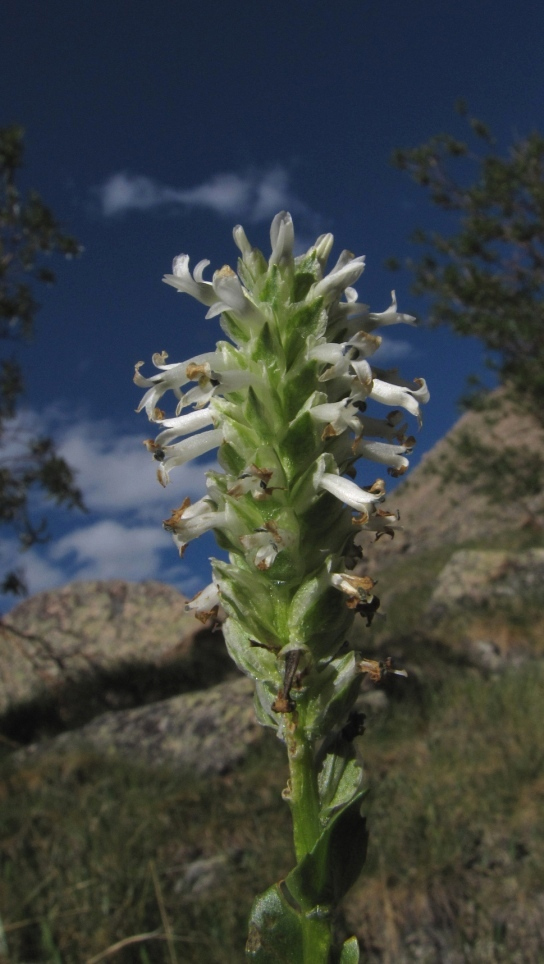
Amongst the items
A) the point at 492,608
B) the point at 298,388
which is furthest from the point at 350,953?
the point at 492,608

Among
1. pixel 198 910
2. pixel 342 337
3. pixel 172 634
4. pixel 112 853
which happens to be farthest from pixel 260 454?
pixel 172 634

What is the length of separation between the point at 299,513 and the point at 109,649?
755 inches

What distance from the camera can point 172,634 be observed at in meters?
19.8

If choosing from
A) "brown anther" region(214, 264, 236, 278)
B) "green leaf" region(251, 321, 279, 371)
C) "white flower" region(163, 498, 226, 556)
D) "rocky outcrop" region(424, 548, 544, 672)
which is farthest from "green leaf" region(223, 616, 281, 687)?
"rocky outcrop" region(424, 548, 544, 672)

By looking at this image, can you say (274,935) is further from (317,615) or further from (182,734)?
(182,734)

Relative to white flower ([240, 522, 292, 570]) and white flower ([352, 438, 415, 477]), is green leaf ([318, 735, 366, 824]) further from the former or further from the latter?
white flower ([352, 438, 415, 477])

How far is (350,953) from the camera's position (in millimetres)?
1450

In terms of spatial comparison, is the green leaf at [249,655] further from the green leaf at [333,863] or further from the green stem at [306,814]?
the green leaf at [333,863]

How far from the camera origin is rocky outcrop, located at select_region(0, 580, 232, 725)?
15945 millimetres

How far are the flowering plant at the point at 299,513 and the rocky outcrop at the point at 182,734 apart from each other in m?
8.84

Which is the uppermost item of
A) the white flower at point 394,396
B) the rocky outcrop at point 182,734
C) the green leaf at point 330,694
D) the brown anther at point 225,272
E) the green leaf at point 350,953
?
the rocky outcrop at point 182,734

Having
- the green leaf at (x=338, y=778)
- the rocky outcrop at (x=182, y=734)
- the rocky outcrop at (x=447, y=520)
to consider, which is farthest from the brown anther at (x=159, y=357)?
the rocky outcrop at (x=447, y=520)

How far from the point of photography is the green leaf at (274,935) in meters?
1.42

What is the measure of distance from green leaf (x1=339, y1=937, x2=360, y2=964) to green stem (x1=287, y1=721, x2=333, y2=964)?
5 cm
